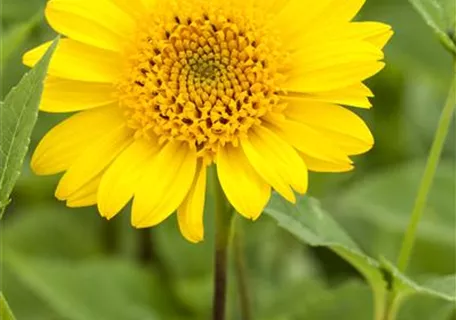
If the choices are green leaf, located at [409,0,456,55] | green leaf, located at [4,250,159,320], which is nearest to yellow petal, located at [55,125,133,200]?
green leaf, located at [409,0,456,55]

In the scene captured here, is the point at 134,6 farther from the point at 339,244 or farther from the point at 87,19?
the point at 339,244

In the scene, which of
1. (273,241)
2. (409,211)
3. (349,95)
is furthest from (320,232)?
(273,241)

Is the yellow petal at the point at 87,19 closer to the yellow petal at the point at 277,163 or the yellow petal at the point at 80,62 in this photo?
the yellow petal at the point at 80,62

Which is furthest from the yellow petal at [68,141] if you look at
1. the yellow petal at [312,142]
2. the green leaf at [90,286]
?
the green leaf at [90,286]

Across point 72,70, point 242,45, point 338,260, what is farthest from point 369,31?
point 338,260

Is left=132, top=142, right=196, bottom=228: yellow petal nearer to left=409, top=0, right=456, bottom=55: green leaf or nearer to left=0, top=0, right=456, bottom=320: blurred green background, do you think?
left=409, top=0, right=456, bottom=55: green leaf

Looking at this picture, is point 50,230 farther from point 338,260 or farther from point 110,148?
point 110,148
